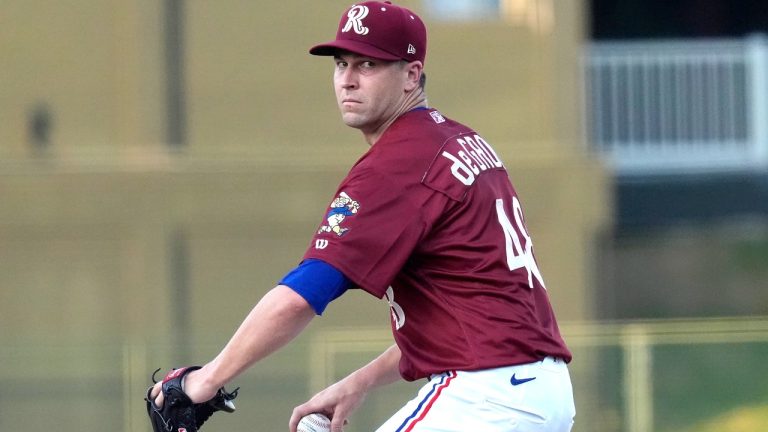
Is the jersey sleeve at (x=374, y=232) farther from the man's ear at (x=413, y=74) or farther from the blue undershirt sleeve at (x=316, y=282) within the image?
the man's ear at (x=413, y=74)

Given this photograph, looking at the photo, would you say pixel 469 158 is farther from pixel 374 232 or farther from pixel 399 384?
pixel 399 384

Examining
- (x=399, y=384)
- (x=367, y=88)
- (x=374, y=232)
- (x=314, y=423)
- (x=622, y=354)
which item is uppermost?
(x=367, y=88)

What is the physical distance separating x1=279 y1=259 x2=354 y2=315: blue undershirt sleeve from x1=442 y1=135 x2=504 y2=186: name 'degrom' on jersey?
1.33 ft

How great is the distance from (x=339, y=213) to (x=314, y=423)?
0.77 metres

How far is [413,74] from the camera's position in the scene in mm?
3729

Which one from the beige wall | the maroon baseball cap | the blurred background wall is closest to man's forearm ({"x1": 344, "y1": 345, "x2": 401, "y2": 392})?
the maroon baseball cap

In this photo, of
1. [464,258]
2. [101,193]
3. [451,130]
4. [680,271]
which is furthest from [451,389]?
[680,271]

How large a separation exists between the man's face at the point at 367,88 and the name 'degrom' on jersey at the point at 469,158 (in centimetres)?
22

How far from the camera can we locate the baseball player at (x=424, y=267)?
3.39m

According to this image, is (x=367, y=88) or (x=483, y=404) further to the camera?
(x=367, y=88)

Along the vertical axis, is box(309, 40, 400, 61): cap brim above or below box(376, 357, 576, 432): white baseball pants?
above

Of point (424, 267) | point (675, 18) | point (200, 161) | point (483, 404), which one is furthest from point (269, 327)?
point (675, 18)

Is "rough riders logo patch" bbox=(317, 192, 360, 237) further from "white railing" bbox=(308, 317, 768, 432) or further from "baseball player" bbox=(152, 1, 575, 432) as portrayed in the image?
"white railing" bbox=(308, 317, 768, 432)

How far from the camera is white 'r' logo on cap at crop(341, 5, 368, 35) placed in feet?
11.8
